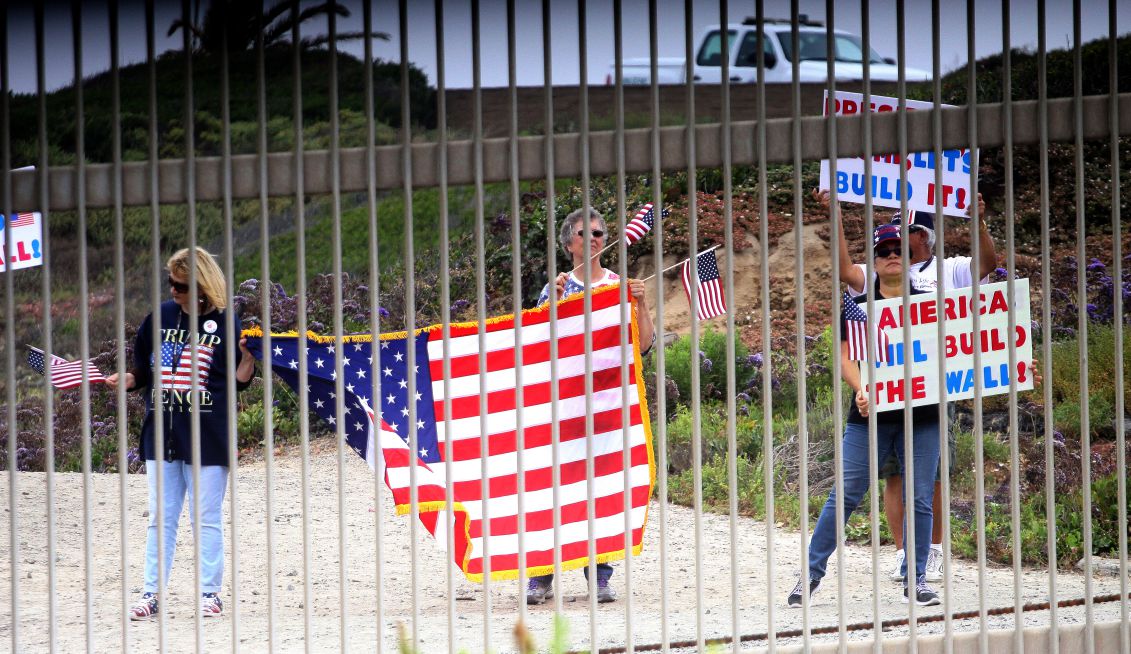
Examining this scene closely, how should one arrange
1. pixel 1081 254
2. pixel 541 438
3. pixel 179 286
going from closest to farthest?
pixel 1081 254
pixel 541 438
pixel 179 286

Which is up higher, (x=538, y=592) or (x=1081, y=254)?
(x=1081, y=254)

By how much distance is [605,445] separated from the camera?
6.28 m

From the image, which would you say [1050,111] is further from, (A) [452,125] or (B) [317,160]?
(A) [452,125]

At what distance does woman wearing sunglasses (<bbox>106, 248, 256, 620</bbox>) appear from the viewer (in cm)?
634

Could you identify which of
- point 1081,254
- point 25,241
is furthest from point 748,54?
point 1081,254

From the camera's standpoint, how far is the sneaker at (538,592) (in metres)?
6.76

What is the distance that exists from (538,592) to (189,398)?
6.13ft

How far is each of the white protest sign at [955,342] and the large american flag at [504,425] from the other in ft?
3.50

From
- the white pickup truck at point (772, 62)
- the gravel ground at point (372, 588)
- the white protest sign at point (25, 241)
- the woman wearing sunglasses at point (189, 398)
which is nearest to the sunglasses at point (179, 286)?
the woman wearing sunglasses at point (189, 398)

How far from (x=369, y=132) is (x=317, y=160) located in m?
0.19

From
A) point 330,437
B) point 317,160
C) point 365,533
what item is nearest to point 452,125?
point 330,437

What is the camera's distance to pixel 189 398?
6.37 meters

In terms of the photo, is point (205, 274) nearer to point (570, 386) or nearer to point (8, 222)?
point (570, 386)

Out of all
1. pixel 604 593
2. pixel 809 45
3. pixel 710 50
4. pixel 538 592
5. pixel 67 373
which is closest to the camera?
pixel 67 373
